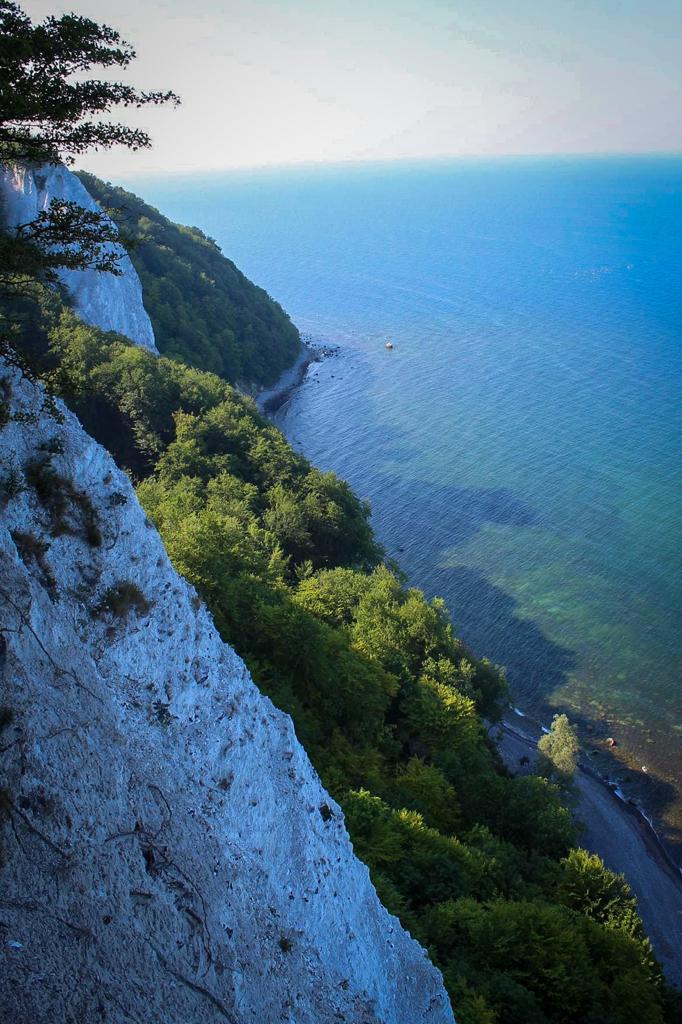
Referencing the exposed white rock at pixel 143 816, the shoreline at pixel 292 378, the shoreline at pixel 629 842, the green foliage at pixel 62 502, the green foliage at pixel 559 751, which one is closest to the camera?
the exposed white rock at pixel 143 816

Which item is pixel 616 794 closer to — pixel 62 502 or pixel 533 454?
pixel 62 502

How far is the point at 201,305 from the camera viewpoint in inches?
3044

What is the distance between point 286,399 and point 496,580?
4118 cm

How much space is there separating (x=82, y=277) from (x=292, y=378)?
40.1m

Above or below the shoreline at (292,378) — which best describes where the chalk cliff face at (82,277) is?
above

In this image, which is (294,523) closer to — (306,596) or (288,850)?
(306,596)

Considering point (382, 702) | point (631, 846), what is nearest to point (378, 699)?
point (382, 702)

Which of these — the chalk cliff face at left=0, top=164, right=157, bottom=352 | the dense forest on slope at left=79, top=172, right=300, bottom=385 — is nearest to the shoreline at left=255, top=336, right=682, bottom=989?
the chalk cliff face at left=0, top=164, right=157, bottom=352

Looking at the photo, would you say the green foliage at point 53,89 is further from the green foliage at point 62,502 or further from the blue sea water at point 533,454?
the blue sea water at point 533,454

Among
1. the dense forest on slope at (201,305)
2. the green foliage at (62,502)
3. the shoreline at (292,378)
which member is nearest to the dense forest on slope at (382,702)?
the green foliage at (62,502)

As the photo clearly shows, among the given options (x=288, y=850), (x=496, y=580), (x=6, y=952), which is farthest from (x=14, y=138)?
(x=496, y=580)

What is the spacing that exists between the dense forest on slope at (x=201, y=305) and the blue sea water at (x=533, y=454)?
7.30 meters

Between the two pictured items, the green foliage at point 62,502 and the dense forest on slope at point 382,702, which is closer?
the green foliage at point 62,502

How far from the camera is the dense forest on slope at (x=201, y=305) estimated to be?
6800cm
